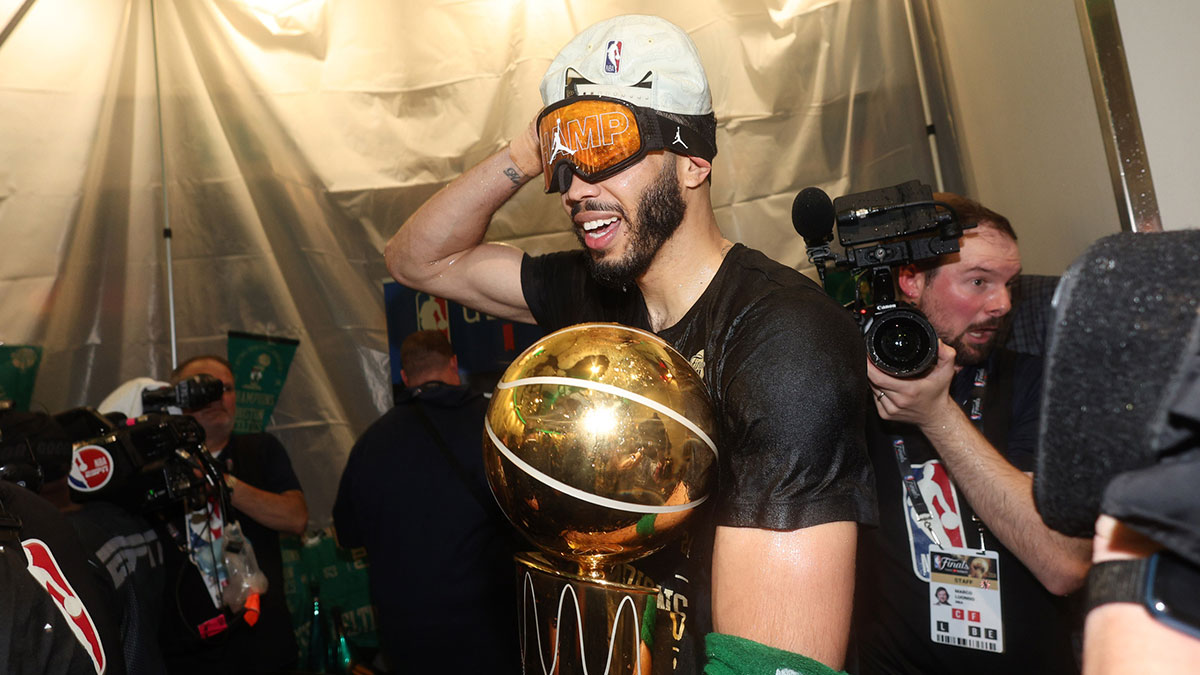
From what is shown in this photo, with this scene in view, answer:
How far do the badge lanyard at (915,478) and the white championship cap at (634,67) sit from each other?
1.09 metres

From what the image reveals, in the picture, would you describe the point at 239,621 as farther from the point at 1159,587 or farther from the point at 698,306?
the point at 1159,587

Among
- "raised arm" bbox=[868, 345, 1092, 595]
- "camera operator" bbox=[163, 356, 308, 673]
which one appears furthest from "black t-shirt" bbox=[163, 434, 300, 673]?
"raised arm" bbox=[868, 345, 1092, 595]

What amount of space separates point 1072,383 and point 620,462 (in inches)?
28.9

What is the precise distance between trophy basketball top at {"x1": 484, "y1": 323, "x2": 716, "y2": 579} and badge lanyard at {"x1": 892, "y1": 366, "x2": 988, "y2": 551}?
1146 millimetres

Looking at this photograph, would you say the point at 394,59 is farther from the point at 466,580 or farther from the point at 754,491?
the point at 754,491

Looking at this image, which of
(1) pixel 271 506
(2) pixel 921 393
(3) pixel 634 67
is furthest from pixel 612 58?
(1) pixel 271 506

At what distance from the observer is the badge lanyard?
7.50 ft

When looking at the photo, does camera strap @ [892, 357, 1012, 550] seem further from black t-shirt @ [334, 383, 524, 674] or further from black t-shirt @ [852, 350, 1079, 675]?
black t-shirt @ [334, 383, 524, 674]

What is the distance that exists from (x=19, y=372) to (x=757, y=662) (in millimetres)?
4457

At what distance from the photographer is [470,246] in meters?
2.44

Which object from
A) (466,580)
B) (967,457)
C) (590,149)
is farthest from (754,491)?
(466,580)

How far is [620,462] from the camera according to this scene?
128 centimetres

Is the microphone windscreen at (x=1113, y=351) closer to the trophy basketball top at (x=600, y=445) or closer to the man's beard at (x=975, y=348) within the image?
the trophy basketball top at (x=600, y=445)

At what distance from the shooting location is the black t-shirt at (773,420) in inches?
55.9
